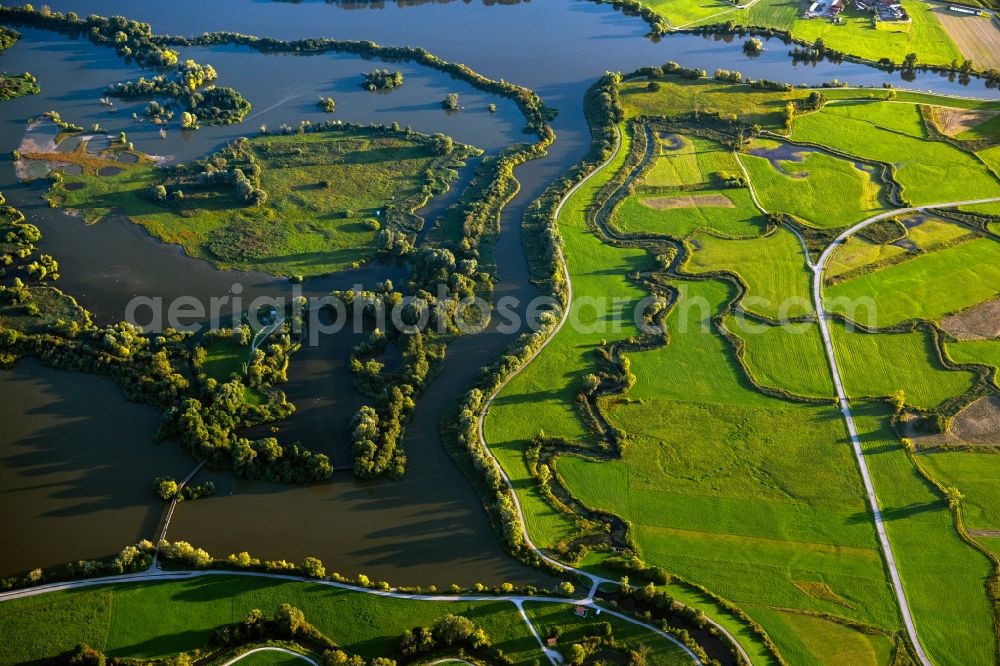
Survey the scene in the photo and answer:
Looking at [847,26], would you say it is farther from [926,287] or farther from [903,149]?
[926,287]

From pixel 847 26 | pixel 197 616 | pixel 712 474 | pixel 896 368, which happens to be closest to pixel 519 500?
pixel 712 474

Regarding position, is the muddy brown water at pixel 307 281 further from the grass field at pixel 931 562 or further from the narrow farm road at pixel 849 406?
the grass field at pixel 931 562

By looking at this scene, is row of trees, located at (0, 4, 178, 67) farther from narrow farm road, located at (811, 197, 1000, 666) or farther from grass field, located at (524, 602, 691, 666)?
grass field, located at (524, 602, 691, 666)

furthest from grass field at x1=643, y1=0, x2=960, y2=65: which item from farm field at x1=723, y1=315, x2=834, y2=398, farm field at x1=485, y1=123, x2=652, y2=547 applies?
farm field at x1=723, y1=315, x2=834, y2=398

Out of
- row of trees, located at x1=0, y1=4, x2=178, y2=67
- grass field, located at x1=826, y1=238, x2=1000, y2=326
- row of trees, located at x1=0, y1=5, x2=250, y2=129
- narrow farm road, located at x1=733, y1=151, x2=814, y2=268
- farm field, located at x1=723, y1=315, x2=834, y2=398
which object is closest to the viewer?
farm field, located at x1=723, y1=315, x2=834, y2=398

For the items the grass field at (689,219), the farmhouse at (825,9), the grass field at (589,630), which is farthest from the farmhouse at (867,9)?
the grass field at (589,630)
